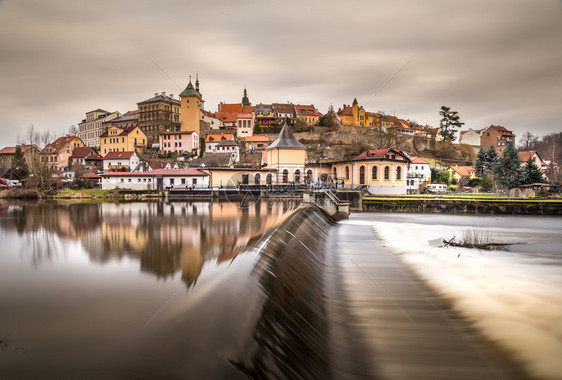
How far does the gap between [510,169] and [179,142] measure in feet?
204

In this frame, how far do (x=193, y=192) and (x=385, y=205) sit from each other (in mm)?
24241

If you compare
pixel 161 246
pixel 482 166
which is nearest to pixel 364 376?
pixel 161 246

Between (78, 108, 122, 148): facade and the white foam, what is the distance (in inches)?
4174

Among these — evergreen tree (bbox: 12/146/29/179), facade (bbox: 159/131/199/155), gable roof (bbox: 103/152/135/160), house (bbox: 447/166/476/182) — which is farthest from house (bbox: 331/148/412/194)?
evergreen tree (bbox: 12/146/29/179)

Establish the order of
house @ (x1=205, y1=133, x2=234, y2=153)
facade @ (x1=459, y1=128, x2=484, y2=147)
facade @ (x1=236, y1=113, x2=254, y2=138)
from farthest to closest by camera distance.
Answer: facade @ (x1=459, y1=128, x2=484, y2=147) → facade @ (x1=236, y1=113, x2=254, y2=138) → house @ (x1=205, y1=133, x2=234, y2=153)

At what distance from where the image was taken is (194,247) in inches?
447

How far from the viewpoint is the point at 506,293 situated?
7.82 m

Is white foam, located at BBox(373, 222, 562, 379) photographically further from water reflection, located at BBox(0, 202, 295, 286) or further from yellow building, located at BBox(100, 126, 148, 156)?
yellow building, located at BBox(100, 126, 148, 156)

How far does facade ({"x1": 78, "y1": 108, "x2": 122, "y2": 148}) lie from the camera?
333ft

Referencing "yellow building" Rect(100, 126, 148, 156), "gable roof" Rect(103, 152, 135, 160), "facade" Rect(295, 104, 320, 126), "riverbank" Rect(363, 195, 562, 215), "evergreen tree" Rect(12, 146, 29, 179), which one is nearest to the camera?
"riverbank" Rect(363, 195, 562, 215)

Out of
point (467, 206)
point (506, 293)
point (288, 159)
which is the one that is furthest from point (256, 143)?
point (506, 293)

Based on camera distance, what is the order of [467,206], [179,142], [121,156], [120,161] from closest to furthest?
[467,206] → [120,161] → [121,156] → [179,142]

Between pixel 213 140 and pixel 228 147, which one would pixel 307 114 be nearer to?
pixel 213 140

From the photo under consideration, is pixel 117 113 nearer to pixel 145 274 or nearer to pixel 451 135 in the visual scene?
pixel 451 135
